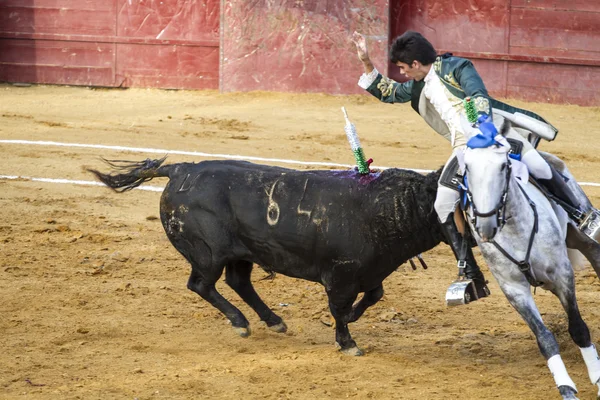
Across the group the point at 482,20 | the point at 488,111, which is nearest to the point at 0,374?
the point at 488,111

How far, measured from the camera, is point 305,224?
Result: 6.37 metres

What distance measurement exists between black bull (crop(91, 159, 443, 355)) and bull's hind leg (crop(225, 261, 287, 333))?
13 cm

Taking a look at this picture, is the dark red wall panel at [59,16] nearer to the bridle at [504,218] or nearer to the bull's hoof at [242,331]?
the bull's hoof at [242,331]

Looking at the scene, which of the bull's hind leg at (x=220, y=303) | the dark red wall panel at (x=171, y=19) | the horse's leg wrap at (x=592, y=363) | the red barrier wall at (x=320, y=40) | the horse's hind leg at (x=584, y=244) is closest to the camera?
the horse's leg wrap at (x=592, y=363)

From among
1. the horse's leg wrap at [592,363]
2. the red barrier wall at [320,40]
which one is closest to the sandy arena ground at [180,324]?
the horse's leg wrap at [592,363]

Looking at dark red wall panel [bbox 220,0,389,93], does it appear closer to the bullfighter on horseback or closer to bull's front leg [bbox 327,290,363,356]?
the bullfighter on horseback

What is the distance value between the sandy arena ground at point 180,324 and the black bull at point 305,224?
398 millimetres

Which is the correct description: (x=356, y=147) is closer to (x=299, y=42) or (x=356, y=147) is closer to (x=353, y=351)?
(x=353, y=351)

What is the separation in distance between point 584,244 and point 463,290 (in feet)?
2.84

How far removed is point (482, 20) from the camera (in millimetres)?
15992

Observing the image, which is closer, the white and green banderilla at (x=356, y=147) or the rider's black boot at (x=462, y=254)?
the rider's black boot at (x=462, y=254)

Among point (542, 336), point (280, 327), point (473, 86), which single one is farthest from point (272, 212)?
point (542, 336)

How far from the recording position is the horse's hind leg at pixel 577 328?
560cm

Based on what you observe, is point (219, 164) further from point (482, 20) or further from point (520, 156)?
point (482, 20)
